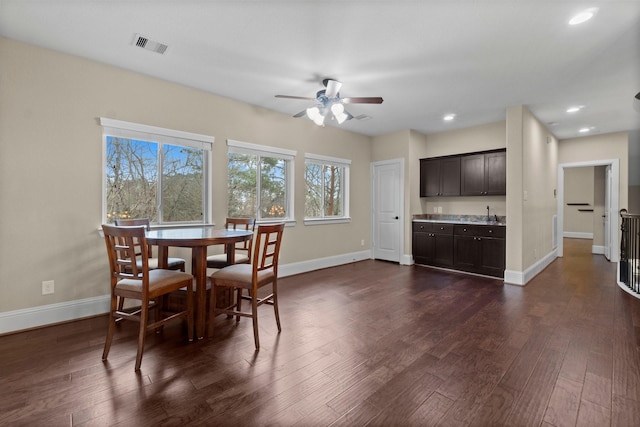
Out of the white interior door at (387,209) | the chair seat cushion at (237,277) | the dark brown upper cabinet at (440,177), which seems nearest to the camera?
the chair seat cushion at (237,277)

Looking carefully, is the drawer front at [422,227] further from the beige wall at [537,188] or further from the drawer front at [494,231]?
the beige wall at [537,188]

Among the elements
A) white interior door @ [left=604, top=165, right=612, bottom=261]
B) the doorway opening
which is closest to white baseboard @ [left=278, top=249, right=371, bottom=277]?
the doorway opening

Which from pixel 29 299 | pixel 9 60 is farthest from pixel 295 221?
pixel 9 60

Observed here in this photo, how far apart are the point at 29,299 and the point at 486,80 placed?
538 centimetres

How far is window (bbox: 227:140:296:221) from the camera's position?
4.28m

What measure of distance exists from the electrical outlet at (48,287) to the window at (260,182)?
6.72 feet

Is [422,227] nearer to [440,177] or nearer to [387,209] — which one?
[387,209]

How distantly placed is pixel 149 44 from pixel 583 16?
3747 millimetres

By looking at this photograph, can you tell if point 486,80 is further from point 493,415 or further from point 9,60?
point 9,60

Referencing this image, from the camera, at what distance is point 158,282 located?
224 centimetres

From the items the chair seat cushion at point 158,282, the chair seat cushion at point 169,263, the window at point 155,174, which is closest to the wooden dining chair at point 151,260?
the chair seat cushion at point 169,263

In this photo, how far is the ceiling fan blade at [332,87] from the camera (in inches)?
129

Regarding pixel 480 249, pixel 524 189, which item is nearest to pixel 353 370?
pixel 480 249

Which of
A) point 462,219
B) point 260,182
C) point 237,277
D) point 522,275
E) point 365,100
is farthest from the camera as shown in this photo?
point 462,219
